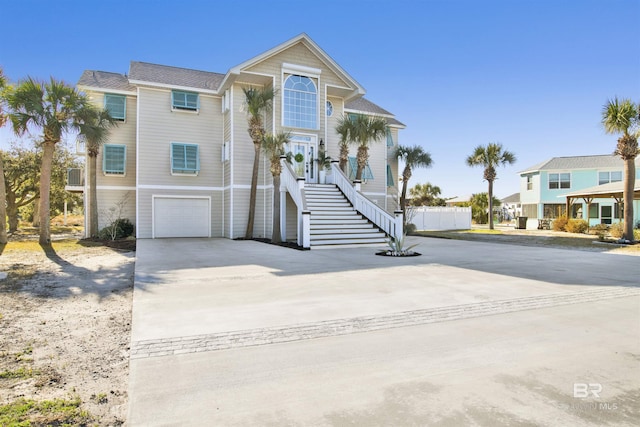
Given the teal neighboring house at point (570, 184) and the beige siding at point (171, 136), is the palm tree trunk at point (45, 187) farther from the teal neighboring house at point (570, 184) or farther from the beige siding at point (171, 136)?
the teal neighboring house at point (570, 184)

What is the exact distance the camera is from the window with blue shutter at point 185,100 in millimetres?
16906

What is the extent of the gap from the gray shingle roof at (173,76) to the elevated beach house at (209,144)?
125 mm

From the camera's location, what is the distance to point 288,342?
12.0ft

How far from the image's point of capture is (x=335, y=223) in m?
13.8

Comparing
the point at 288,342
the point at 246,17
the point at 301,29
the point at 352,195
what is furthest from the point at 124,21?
the point at 288,342

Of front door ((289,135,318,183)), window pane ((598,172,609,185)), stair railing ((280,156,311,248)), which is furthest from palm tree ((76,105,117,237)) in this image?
window pane ((598,172,609,185))

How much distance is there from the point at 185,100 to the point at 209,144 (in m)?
2.23

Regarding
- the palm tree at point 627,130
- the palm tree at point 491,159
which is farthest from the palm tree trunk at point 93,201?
the palm tree at point 491,159

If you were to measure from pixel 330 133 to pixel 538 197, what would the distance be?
2218cm

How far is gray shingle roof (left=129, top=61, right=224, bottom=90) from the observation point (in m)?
16.9

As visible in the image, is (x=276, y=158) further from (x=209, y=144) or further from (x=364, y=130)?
(x=209, y=144)

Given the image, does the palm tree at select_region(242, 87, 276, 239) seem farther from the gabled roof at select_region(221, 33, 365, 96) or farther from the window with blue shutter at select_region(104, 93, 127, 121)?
the window with blue shutter at select_region(104, 93, 127, 121)

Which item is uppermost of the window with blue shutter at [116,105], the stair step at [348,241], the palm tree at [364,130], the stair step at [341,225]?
the window with blue shutter at [116,105]

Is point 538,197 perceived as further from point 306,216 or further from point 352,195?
point 306,216
